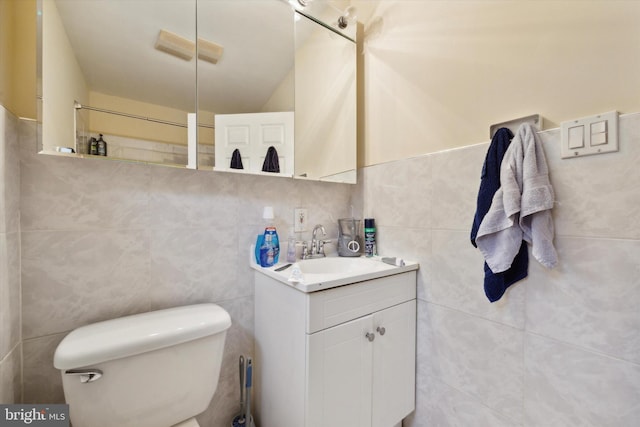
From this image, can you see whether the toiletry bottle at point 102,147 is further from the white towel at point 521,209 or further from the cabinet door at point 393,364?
the white towel at point 521,209

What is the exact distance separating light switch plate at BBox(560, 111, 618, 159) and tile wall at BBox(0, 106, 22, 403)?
5.21ft

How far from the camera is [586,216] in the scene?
0.73 meters

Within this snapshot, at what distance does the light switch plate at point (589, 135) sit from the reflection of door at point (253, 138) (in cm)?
102

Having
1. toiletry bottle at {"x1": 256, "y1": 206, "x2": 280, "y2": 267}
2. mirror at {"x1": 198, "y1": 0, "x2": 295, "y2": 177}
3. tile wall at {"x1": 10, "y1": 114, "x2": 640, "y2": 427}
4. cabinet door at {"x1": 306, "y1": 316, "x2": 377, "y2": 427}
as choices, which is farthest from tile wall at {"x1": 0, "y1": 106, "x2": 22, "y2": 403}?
cabinet door at {"x1": 306, "y1": 316, "x2": 377, "y2": 427}

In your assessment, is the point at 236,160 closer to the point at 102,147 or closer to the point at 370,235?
the point at 102,147

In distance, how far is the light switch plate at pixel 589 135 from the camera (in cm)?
68

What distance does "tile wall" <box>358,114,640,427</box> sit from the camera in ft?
2.21

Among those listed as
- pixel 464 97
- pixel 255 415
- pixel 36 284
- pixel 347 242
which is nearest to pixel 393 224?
pixel 347 242

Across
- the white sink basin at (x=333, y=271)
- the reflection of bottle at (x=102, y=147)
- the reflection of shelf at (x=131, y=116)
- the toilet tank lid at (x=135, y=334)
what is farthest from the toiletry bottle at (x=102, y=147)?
the white sink basin at (x=333, y=271)

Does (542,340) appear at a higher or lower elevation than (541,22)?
lower

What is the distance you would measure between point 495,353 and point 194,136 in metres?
1.41

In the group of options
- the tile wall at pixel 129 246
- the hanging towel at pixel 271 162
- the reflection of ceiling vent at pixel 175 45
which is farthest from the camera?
the hanging towel at pixel 271 162

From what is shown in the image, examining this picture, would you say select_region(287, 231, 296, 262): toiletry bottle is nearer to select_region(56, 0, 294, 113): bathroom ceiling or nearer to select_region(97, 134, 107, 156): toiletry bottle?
select_region(56, 0, 294, 113): bathroom ceiling

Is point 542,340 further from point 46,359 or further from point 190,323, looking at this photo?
point 46,359
